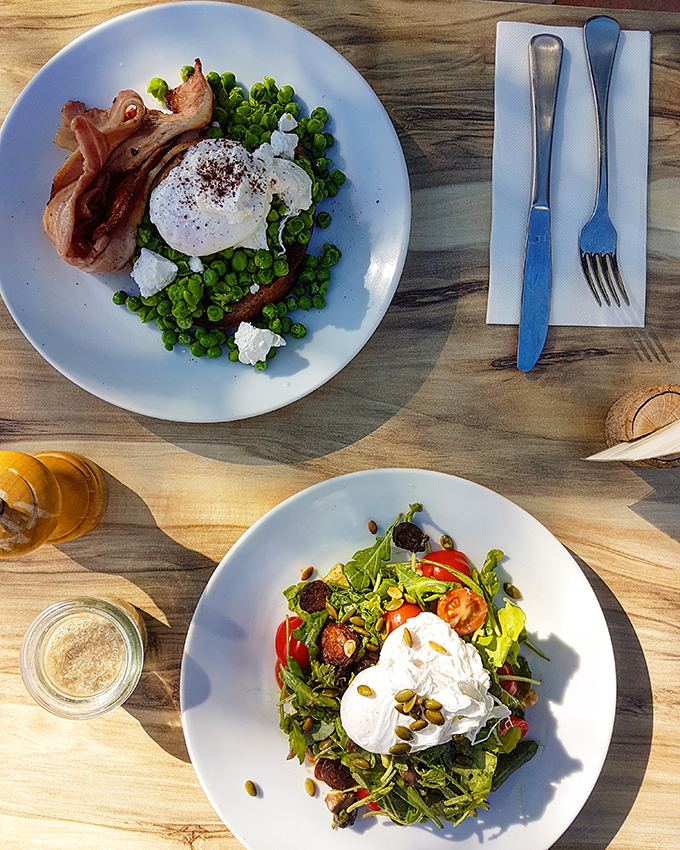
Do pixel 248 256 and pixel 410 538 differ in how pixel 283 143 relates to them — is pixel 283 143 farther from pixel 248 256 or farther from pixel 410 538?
pixel 410 538

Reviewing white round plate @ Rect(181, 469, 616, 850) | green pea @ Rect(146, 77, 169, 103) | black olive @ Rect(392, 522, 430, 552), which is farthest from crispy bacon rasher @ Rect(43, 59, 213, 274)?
black olive @ Rect(392, 522, 430, 552)

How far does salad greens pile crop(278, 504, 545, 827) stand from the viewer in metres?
1.44

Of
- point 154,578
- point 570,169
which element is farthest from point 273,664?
point 570,169

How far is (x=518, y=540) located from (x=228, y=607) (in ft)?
2.38

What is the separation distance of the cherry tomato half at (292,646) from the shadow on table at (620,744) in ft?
2.46

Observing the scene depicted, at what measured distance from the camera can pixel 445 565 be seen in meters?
1.52

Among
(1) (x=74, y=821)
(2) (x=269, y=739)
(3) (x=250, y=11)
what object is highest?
(3) (x=250, y=11)

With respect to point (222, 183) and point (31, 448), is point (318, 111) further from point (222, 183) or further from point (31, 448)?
point (31, 448)

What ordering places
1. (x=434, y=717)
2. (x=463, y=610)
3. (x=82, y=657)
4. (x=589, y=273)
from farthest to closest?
(x=589, y=273), (x=82, y=657), (x=463, y=610), (x=434, y=717)

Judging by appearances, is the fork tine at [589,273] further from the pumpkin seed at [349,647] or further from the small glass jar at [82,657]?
the small glass jar at [82,657]

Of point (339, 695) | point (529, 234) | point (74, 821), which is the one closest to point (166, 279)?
point (529, 234)

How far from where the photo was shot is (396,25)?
1.63 meters

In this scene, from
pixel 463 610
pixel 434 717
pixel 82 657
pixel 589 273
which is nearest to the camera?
pixel 434 717

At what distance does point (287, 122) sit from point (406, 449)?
2.77 feet
